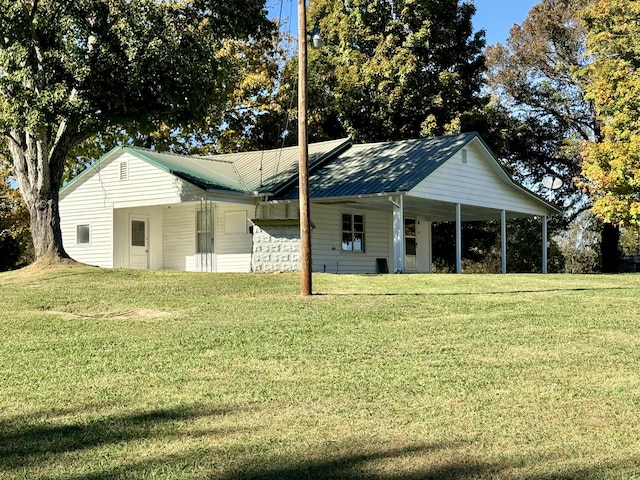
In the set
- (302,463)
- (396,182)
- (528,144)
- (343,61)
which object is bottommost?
(302,463)

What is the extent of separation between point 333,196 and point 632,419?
17075 millimetres

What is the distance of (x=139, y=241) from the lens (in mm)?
27297

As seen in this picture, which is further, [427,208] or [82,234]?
[427,208]

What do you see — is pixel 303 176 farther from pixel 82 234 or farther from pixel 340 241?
pixel 82 234

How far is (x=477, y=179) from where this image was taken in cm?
2617

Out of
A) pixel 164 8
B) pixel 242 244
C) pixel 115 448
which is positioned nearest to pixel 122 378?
pixel 115 448

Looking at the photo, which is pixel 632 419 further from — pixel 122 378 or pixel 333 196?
pixel 333 196

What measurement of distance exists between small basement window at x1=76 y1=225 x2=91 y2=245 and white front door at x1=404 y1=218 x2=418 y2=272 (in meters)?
11.9

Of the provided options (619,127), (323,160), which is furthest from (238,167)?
(619,127)

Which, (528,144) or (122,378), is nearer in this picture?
(122,378)

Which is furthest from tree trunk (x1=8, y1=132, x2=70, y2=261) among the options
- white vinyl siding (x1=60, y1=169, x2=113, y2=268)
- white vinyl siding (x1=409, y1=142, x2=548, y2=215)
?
white vinyl siding (x1=409, y1=142, x2=548, y2=215)

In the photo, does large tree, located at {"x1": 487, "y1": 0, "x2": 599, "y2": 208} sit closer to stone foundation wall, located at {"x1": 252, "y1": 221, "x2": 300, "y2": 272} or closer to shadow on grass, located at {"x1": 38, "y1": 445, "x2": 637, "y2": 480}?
stone foundation wall, located at {"x1": 252, "y1": 221, "x2": 300, "y2": 272}

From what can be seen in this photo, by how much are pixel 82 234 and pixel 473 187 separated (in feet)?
44.7

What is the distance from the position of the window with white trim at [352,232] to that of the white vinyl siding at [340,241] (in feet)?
0.50
